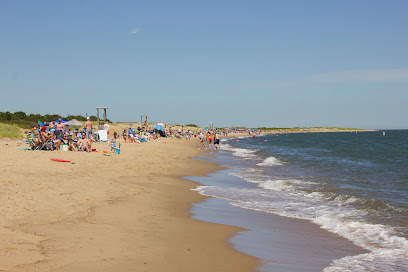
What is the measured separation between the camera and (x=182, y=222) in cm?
766

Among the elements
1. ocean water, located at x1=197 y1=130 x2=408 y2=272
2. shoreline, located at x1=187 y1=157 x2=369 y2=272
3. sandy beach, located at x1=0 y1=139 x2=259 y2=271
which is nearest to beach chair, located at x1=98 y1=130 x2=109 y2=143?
ocean water, located at x1=197 y1=130 x2=408 y2=272

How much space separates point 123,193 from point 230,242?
4530 mm

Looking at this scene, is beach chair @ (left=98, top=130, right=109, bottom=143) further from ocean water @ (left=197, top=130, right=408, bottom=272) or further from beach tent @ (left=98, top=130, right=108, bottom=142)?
ocean water @ (left=197, top=130, right=408, bottom=272)

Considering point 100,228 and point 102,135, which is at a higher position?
point 102,135

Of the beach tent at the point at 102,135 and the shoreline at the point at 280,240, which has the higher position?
the beach tent at the point at 102,135

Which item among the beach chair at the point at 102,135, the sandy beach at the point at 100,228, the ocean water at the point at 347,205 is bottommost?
the ocean water at the point at 347,205

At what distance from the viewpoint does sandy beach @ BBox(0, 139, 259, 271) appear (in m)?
4.86

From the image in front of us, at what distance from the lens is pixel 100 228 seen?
641cm

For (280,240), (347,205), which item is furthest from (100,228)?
(347,205)

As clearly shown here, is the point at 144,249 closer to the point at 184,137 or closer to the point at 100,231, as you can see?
the point at 100,231

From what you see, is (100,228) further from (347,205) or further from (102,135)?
(102,135)

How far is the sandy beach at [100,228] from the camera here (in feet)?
16.0

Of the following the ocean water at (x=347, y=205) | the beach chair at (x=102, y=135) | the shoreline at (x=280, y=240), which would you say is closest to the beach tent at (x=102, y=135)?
the beach chair at (x=102, y=135)

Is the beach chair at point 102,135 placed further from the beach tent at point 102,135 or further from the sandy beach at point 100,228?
the sandy beach at point 100,228
